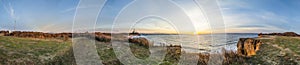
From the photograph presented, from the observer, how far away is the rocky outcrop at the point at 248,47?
1936cm

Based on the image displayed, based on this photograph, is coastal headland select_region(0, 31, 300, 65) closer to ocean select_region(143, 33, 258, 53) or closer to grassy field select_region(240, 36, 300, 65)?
grassy field select_region(240, 36, 300, 65)

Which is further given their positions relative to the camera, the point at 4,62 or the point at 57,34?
the point at 57,34

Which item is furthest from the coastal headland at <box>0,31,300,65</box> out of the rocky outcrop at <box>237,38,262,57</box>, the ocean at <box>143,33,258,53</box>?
the ocean at <box>143,33,258,53</box>

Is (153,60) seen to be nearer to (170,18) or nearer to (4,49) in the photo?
(170,18)

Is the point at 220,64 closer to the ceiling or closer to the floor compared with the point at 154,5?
closer to the floor

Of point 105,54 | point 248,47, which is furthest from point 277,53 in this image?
point 105,54

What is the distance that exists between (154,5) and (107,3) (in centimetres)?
371

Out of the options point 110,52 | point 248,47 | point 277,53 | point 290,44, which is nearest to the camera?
point 110,52

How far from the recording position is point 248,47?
20.3m

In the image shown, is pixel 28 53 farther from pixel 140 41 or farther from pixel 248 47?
pixel 248 47

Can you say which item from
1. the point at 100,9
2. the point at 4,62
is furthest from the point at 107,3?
the point at 4,62

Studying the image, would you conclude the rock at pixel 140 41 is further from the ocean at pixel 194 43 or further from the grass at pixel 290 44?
the grass at pixel 290 44

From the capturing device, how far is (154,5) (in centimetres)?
1883

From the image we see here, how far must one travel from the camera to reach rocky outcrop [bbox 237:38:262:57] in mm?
19359
